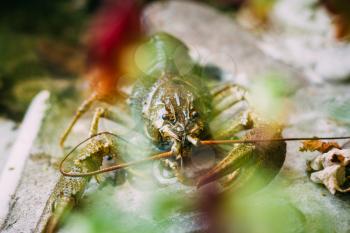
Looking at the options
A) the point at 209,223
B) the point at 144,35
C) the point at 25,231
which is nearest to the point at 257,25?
the point at 144,35

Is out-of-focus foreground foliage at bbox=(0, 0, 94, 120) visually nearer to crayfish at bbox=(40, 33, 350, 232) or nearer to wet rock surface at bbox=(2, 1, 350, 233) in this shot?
wet rock surface at bbox=(2, 1, 350, 233)

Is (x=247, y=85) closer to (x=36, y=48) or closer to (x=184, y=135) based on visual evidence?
(x=184, y=135)

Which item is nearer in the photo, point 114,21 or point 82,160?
point 82,160

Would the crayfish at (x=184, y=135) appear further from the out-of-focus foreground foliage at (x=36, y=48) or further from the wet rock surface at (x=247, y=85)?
the out-of-focus foreground foliage at (x=36, y=48)

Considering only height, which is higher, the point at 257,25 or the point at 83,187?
the point at 257,25

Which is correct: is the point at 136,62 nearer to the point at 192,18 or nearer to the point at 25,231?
the point at 192,18

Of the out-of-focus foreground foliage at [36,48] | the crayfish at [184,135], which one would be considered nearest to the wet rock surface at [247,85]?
the crayfish at [184,135]

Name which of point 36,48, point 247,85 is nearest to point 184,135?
point 247,85

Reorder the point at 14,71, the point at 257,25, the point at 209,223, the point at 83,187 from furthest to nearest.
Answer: the point at 257,25 < the point at 14,71 < the point at 83,187 < the point at 209,223

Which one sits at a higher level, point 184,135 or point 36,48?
point 184,135
